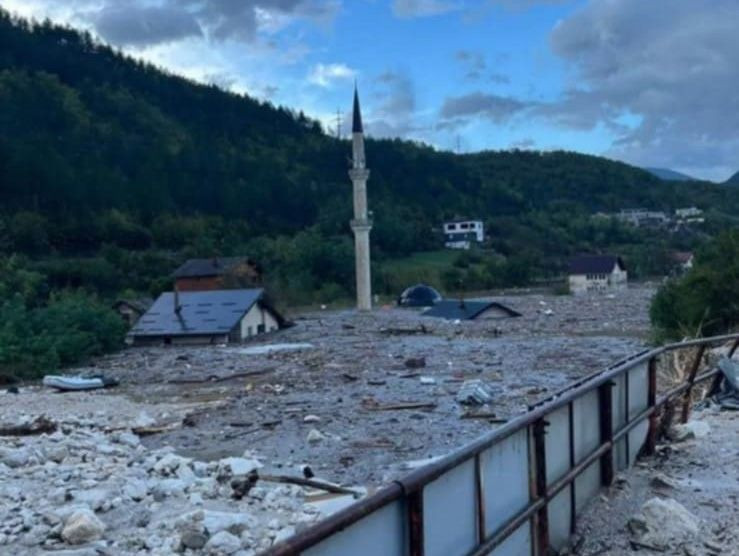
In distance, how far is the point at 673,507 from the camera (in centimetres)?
545

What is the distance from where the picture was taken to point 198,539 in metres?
7.14

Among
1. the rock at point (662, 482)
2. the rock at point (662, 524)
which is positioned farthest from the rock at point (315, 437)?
the rock at point (662, 524)

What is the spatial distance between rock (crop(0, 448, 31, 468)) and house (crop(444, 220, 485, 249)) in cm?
7473

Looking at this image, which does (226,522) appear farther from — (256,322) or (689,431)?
(256,322)

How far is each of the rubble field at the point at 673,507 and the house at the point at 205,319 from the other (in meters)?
29.1

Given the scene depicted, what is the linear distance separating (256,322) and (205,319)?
2744 millimetres

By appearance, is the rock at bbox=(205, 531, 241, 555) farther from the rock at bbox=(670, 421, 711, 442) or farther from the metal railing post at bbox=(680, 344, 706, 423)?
the metal railing post at bbox=(680, 344, 706, 423)

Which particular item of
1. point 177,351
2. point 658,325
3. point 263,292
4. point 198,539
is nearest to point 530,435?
point 198,539

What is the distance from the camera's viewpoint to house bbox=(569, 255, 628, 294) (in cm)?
6381

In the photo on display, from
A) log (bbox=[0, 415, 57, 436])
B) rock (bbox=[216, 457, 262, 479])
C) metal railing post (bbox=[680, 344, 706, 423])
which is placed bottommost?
log (bbox=[0, 415, 57, 436])

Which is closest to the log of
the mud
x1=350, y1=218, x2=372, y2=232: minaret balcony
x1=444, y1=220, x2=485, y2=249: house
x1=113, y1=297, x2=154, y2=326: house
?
the mud

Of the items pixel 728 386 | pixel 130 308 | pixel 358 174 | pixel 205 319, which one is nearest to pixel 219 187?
pixel 358 174

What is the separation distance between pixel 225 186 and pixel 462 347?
61081mm

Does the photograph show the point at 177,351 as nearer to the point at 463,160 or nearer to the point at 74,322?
the point at 74,322
